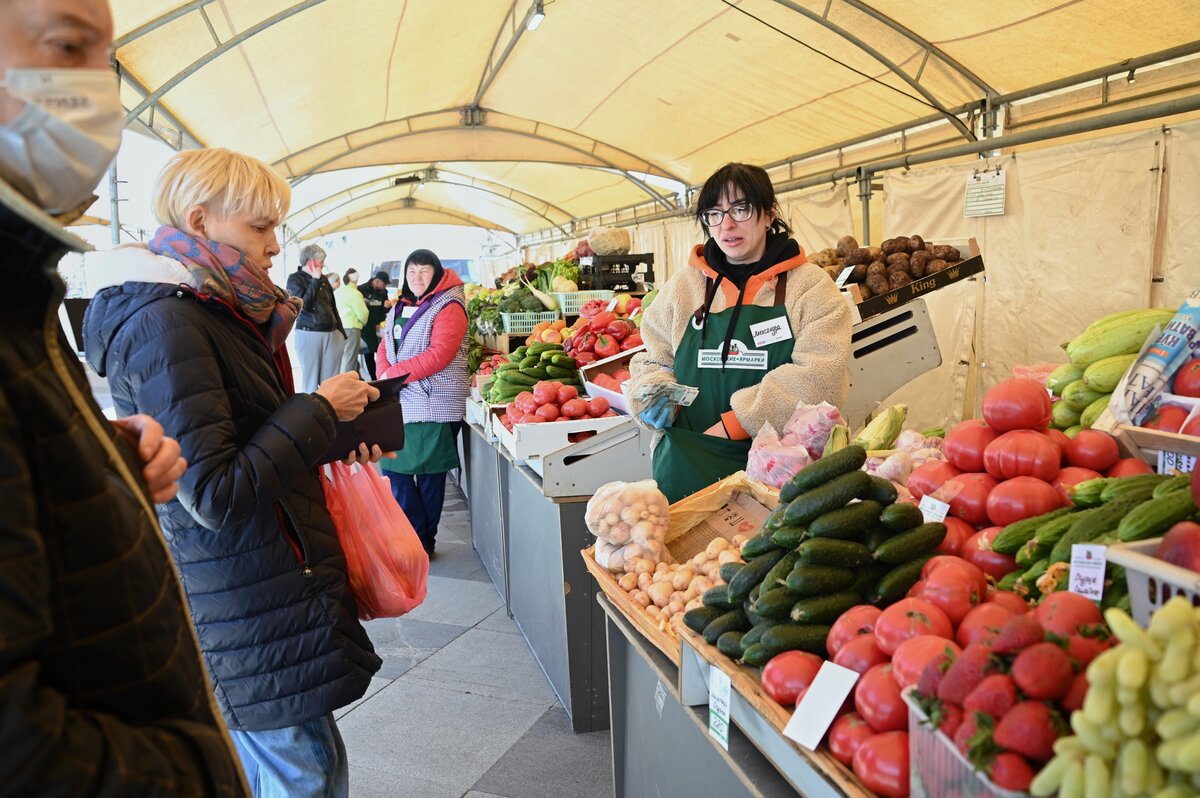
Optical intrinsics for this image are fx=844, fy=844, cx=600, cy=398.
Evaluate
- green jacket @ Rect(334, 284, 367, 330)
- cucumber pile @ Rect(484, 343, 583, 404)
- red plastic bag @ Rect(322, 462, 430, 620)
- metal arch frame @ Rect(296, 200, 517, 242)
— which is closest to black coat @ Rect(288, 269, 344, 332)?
green jacket @ Rect(334, 284, 367, 330)

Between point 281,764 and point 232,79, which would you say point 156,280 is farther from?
point 232,79

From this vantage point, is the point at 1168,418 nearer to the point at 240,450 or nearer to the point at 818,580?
the point at 818,580

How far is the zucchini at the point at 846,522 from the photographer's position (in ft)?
4.92

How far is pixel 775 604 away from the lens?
1.47 metres

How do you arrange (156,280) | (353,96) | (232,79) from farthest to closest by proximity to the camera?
(353,96), (232,79), (156,280)

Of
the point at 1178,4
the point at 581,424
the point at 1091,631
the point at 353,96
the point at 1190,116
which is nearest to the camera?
the point at 1091,631

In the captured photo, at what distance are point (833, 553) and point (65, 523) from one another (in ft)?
3.77

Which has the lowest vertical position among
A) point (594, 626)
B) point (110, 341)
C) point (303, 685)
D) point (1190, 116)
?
point (594, 626)

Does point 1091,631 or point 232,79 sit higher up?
point 232,79

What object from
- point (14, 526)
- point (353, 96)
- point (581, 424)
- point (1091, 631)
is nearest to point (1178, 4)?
point (581, 424)

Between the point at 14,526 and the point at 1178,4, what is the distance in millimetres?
6211

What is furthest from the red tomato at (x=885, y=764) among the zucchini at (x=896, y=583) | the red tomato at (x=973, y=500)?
the red tomato at (x=973, y=500)

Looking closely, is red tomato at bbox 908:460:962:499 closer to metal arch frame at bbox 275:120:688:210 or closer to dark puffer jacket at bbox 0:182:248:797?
dark puffer jacket at bbox 0:182:248:797

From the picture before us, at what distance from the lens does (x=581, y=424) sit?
12.0 feet
